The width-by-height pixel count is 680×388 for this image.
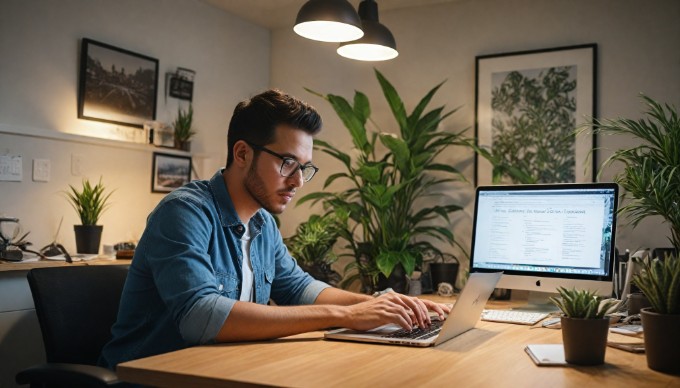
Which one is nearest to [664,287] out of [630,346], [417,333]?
[630,346]

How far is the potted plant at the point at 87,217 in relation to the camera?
336 cm

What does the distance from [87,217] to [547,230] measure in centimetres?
228

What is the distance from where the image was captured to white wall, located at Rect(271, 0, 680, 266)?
349cm

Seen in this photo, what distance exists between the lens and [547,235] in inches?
93.4

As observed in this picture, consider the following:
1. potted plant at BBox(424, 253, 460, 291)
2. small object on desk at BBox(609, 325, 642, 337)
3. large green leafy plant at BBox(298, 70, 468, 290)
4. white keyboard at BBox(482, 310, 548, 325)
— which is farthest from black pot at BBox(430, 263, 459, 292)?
small object on desk at BBox(609, 325, 642, 337)

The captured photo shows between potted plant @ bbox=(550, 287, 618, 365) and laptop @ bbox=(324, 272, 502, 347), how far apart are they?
0.82ft

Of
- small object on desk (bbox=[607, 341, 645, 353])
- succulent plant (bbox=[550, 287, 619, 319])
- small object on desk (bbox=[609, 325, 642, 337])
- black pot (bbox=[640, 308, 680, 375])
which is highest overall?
succulent plant (bbox=[550, 287, 619, 319])

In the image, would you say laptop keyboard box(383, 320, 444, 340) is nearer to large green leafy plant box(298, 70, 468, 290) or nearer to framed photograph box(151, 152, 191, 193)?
large green leafy plant box(298, 70, 468, 290)

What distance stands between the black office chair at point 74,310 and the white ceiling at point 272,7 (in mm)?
2648

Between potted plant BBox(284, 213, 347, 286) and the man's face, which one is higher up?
the man's face

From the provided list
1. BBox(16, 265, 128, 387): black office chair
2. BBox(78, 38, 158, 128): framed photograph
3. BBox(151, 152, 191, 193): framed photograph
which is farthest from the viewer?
BBox(151, 152, 191, 193): framed photograph

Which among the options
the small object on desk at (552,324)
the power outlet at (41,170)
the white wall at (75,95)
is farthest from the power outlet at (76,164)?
the small object on desk at (552,324)

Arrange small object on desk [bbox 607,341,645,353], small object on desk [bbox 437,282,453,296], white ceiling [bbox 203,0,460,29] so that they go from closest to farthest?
1. small object on desk [bbox 607,341,645,353]
2. small object on desk [bbox 437,282,453,296]
3. white ceiling [bbox 203,0,460,29]

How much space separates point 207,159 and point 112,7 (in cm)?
108
